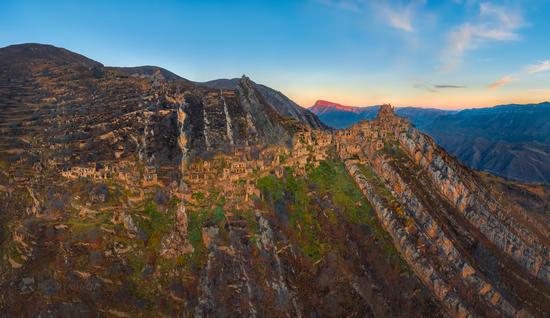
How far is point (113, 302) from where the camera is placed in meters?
61.2

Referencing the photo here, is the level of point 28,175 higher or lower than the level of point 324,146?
lower

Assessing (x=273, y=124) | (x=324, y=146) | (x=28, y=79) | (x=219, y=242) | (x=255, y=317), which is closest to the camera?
(x=255, y=317)

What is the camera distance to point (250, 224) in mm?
69562

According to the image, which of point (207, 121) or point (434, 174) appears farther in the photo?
point (207, 121)

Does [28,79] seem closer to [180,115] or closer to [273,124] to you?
[180,115]

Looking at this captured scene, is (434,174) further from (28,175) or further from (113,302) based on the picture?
(28,175)

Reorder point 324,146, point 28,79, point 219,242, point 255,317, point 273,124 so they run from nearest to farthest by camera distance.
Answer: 1. point 255,317
2. point 219,242
3. point 324,146
4. point 273,124
5. point 28,79

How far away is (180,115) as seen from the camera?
99375 millimetres

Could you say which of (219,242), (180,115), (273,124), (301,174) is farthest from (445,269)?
(180,115)

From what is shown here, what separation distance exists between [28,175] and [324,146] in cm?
7181

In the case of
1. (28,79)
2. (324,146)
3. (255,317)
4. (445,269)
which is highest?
(28,79)

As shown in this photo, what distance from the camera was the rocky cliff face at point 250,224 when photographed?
206ft

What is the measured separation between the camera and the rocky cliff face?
2470 inches

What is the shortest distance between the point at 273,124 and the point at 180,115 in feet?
84.5
